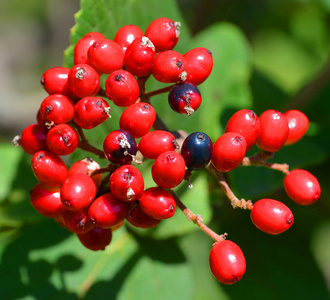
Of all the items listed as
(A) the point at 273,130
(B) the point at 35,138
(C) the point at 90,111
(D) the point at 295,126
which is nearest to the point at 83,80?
(C) the point at 90,111

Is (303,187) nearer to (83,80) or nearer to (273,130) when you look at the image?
(273,130)

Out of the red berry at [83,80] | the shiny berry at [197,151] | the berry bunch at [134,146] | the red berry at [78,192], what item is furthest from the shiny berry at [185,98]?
the red berry at [78,192]

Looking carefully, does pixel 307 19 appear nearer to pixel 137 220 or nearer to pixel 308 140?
pixel 308 140

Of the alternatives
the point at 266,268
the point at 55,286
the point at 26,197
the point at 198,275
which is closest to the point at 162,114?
the point at 26,197

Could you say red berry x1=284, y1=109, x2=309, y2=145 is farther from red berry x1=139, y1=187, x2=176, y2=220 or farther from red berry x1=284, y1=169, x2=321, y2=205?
red berry x1=139, y1=187, x2=176, y2=220

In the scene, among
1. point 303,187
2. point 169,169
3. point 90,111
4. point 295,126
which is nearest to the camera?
point 169,169

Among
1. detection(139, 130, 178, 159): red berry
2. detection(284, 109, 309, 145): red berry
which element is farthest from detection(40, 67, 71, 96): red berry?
detection(284, 109, 309, 145): red berry

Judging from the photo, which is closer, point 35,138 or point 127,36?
point 35,138
